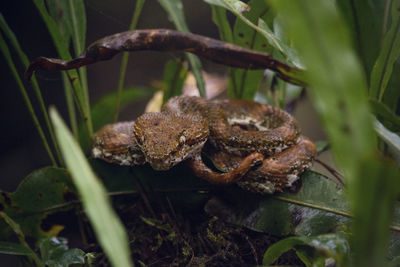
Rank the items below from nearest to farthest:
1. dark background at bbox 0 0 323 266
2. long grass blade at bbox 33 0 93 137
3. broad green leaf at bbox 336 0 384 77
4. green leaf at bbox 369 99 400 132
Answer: green leaf at bbox 369 99 400 132 → broad green leaf at bbox 336 0 384 77 → long grass blade at bbox 33 0 93 137 → dark background at bbox 0 0 323 266

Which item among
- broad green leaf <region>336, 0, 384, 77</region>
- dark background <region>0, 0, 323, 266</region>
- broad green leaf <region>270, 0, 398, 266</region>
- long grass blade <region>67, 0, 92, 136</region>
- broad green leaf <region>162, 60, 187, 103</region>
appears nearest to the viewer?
broad green leaf <region>270, 0, 398, 266</region>

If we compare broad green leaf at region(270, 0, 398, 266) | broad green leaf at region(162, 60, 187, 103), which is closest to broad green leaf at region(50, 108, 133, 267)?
broad green leaf at region(270, 0, 398, 266)

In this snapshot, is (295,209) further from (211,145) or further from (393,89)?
(393,89)

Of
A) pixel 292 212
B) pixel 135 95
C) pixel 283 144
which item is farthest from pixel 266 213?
pixel 135 95

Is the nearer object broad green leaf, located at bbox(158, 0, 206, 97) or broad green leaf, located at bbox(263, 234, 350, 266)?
broad green leaf, located at bbox(263, 234, 350, 266)

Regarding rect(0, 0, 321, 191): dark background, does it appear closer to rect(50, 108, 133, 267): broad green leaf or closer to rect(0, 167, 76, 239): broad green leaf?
rect(0, 167, 76, 239): broad green leaf

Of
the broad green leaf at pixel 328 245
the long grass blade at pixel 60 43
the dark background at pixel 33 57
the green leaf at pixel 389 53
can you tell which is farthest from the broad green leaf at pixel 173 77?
the broad green leaf at pixel 328 245
